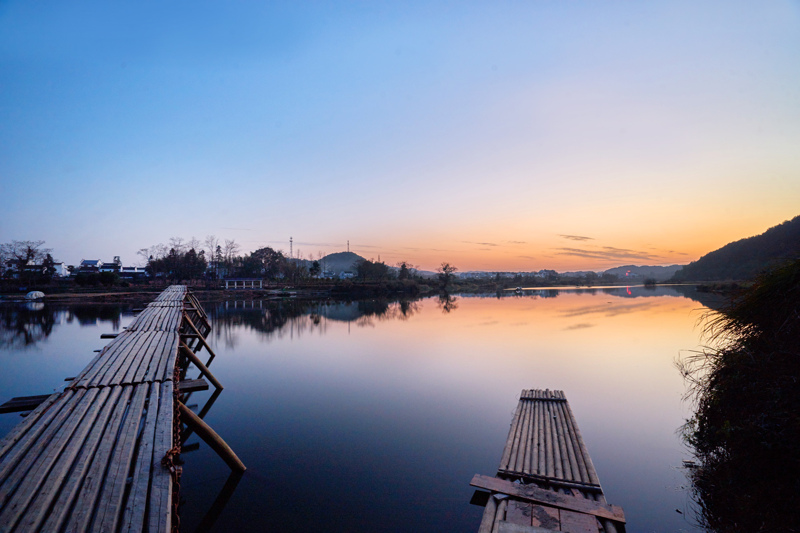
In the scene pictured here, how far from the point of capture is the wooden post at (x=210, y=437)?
207 inches

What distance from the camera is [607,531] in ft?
12.8

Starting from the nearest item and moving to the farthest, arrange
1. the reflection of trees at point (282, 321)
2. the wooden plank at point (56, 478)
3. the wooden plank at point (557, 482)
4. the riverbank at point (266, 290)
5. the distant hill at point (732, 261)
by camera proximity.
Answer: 1. the wooden plank at point (56, 478)
2. the wooden plank at point (557, 482)
3. the reflection of trees at point (282, 321)
4. the riverbank at point (266, 290)
5. the distant hill at point (732, 261)

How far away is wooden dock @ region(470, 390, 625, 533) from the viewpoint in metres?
3.98

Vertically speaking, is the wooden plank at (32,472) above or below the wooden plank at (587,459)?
above

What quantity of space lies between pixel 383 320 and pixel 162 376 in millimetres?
21739

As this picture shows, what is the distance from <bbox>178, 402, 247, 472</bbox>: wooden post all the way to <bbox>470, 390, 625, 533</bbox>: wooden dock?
3711mm

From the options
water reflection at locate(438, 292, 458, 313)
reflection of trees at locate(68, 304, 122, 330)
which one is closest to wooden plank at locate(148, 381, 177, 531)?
reflection of trees at locate(68, 304, 122, 330)

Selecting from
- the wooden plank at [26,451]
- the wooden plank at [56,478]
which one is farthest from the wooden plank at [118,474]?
the wooden plank at [26,451]

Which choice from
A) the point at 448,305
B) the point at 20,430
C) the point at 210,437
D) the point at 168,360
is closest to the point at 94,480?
the point at 20,430

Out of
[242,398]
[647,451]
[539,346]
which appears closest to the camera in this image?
[647,451]

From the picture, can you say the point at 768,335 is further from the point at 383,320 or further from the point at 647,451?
the point at 383,320

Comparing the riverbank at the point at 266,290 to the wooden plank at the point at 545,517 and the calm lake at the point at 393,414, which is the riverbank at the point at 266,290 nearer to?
the calm lake at the point at 393,414

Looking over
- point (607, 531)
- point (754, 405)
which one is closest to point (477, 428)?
point (607, 531)

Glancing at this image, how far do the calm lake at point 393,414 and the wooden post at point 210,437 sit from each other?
22cm
